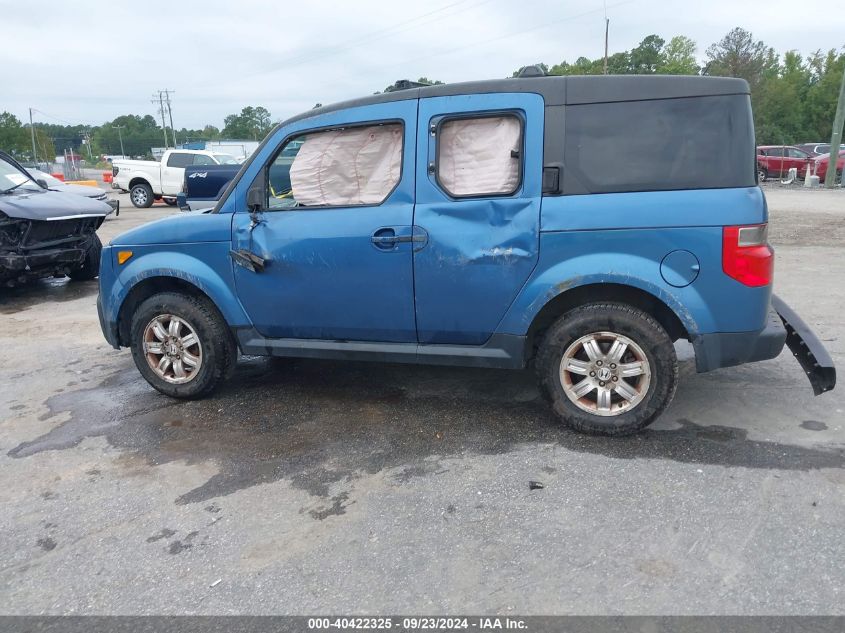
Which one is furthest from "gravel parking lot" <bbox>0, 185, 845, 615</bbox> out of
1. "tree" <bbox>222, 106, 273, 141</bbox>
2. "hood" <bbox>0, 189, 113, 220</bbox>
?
"tree" <bbox>222, 106, 273, 141</bbox>

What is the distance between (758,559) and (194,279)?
146 inches

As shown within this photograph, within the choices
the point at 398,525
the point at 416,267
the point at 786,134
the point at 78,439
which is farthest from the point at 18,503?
the point at 786,134

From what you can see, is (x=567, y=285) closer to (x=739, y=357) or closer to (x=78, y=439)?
(x=739, y=357)

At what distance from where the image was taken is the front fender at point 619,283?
12.1ft

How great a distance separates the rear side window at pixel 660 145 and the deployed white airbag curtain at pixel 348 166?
1095 mm

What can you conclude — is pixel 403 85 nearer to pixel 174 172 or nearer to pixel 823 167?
pixel 174 172

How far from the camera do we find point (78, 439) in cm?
430

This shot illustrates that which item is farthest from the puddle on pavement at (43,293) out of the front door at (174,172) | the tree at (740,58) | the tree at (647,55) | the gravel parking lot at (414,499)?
the tree at (647,55)

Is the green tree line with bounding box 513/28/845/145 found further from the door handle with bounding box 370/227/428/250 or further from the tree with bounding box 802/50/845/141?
the door handle with bounding box 370/227/428/250

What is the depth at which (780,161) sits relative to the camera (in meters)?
27.5

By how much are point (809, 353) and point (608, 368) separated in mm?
1295

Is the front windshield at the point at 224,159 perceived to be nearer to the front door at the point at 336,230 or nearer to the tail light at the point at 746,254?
the front door at the point at 336,230

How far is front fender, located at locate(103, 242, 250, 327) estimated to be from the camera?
457 centimetres

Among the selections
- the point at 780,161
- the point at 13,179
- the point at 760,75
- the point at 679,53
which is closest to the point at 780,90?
the point at 760,75
